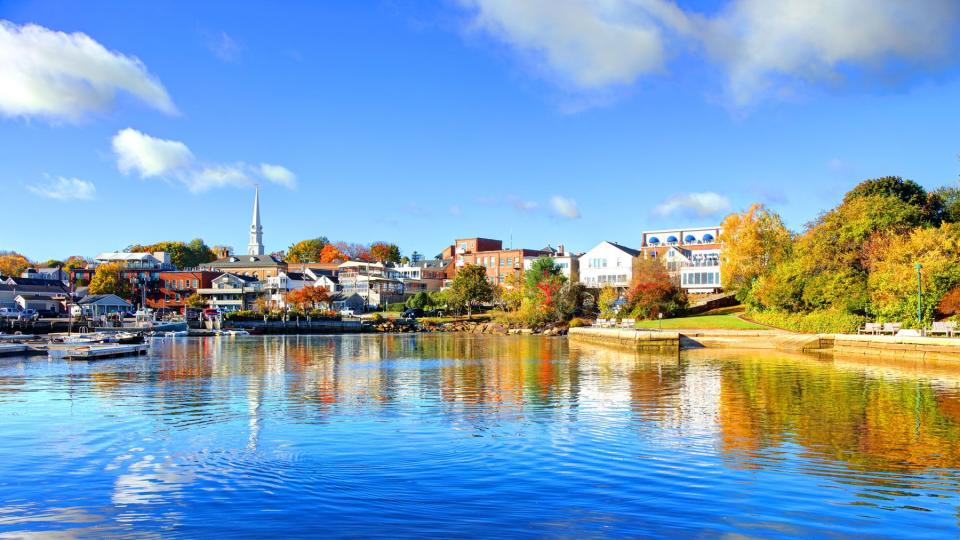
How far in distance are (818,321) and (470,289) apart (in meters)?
58.9

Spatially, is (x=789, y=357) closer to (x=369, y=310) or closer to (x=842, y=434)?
(x=842, y=434)

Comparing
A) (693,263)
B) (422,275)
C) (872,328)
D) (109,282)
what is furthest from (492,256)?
(872,328)

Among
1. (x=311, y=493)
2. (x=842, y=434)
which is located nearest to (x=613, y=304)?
(x=842, y=434)

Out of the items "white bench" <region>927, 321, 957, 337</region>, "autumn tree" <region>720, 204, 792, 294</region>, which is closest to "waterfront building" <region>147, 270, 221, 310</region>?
"autumn tree" <region>720, 204, 792, 294</region>

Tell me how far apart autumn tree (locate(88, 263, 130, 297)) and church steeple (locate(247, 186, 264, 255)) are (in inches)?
2261

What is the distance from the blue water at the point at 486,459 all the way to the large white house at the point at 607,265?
2669 inches

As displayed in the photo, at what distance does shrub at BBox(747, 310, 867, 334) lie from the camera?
49.3m

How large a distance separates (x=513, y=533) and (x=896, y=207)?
177 feet

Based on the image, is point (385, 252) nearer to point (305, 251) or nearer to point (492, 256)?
point (305, 251)

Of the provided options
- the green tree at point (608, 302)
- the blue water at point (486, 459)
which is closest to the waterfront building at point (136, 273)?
the green tree at point (608, 302)

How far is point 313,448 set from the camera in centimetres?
1528

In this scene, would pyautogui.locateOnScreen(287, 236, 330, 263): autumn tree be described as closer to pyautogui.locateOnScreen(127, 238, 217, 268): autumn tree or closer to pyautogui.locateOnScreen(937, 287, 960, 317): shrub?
pyautogui.locateOnScreen(127, 238, 217, 268): autumn tree

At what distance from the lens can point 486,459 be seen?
14.1 m

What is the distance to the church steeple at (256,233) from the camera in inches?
6969
